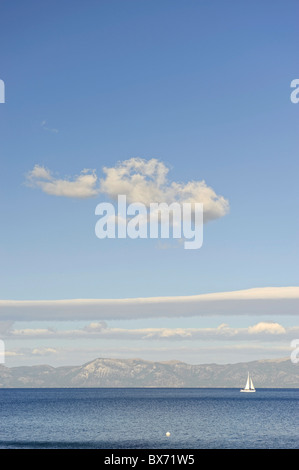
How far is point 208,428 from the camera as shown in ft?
473

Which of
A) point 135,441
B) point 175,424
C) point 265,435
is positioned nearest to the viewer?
point 135,441

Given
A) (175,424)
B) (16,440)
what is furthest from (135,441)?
(175,424)

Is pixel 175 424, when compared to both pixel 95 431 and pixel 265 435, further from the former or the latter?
pixel 265 435

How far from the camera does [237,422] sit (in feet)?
547

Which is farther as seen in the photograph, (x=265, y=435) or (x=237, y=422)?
(x=237, y=422)

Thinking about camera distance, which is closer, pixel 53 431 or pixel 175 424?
pixel 53 431
